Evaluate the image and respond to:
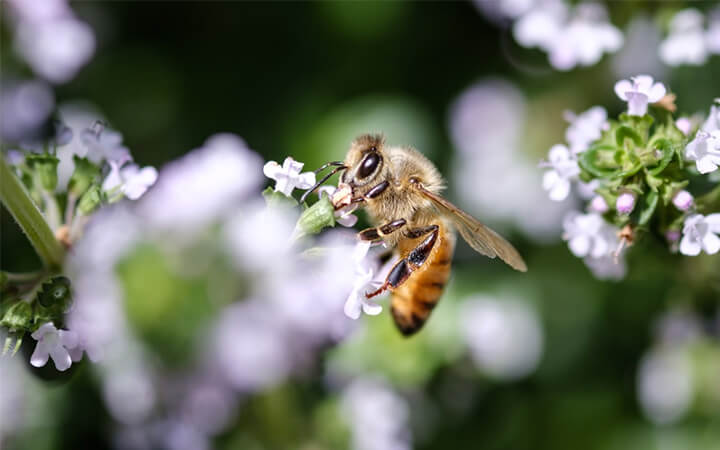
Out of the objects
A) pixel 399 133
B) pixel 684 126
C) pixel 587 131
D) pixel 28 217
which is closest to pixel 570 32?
pixel 587 131

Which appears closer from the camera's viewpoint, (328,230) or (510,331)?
(328,230)

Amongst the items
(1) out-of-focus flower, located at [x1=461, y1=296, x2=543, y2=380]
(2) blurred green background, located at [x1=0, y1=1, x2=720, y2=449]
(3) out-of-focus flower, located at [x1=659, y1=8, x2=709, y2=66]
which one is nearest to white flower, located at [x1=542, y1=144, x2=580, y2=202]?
(2) blurred green background, located at [x1=0, y1=1, x2=720, y2=449]

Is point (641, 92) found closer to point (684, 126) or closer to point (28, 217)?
point (684, 126)

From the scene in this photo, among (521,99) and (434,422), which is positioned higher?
(521,99)

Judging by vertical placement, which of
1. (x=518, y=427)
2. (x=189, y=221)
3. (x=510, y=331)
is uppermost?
(x=189, y=221)

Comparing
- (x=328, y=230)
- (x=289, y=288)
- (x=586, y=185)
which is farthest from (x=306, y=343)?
(x=586, y=185)

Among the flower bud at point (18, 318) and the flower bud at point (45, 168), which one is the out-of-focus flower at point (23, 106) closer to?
the flower bud at point (45, 168)

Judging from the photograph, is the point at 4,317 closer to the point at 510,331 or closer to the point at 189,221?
the point at 189,221
